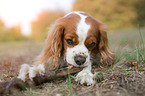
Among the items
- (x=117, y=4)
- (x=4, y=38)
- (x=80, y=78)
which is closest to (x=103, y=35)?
(x=80, y=78)

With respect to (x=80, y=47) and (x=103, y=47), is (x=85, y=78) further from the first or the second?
(x=103, y=47)

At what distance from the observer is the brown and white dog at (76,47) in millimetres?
2233

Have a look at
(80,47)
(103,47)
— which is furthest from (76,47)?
(103,47)

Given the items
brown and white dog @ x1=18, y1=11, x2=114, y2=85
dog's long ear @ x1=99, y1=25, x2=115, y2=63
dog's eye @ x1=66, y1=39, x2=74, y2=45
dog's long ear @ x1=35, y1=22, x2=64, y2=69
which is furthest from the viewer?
dog's long ear @ x1=99, y1=25, x2=115, y2=63

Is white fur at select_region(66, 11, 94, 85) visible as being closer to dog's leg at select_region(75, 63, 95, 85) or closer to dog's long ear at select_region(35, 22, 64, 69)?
dog's leg at select_region(75, 63, 95, 85)

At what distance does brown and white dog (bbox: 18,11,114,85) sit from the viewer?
2.23 meters

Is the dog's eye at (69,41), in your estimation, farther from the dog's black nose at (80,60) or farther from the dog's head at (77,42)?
the dog's black nose at (80,60)

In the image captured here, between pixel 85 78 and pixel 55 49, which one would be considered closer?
pixel 85 78

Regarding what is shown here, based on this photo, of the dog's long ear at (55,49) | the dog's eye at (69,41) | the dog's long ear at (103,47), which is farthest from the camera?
the dog's long ear at (103,47)

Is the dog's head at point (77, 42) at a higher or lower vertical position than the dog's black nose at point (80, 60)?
higher

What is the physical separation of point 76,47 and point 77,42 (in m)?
0.09

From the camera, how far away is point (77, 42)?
2447mm

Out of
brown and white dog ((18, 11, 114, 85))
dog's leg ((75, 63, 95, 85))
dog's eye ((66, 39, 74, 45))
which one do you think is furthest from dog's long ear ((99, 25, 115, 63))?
dog's leg ((75, 63, 95, 85))

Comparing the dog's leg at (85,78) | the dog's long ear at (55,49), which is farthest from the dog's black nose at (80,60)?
the dog's long ear at (55,49)
